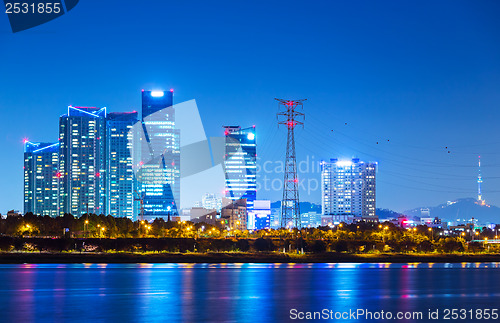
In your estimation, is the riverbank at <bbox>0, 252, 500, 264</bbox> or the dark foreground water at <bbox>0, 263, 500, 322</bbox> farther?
the riverbank at <bbox>0, 252, 500, 264</bbox>

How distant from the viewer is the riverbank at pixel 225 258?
90.2 metres

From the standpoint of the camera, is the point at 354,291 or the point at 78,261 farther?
the point at 78,261

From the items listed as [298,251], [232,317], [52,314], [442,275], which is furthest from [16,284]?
[298,251]

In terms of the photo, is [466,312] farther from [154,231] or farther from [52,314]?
[154,231]

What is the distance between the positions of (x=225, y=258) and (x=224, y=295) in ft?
159

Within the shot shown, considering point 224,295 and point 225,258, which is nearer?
point 224,295

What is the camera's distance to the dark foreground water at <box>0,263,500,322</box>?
38.3 m

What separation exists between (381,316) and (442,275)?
34114 mm

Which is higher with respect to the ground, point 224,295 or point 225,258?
point 224,295

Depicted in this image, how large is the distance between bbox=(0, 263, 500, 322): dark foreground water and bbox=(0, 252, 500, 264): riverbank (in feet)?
78.3

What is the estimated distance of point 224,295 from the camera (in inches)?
1885

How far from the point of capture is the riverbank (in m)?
90.2

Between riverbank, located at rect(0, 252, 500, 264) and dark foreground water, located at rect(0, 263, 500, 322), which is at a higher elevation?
dark foreground water, located at rect(0, 263, 500, 322)

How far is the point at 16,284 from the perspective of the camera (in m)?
54.4
